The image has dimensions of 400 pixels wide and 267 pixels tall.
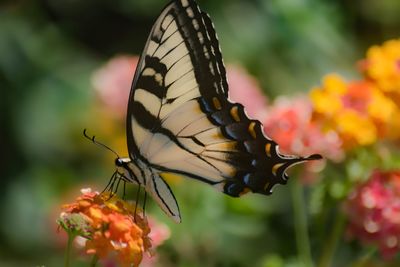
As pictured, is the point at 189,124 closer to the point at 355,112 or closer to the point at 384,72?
the point at 355,112

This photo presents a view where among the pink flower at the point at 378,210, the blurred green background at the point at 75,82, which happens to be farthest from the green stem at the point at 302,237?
the blurred green background at the point at 75,82

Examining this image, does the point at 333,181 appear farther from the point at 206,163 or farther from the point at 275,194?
the point at 275,194

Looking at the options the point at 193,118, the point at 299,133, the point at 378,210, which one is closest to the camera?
the point at 193,118

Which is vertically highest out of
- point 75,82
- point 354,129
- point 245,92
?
point 75,82

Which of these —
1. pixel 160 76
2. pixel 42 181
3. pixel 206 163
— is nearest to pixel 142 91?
pixel 160 76

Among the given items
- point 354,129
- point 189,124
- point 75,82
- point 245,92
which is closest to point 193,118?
point 189,124

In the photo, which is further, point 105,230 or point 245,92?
point 245,92
